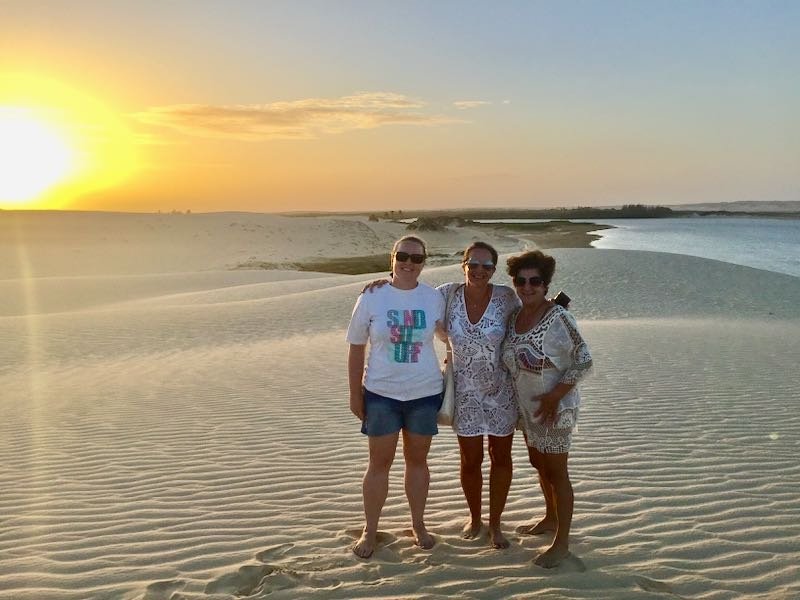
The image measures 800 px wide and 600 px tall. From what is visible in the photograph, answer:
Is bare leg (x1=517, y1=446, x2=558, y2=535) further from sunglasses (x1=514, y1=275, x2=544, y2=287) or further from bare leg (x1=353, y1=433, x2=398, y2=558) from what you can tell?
sunglasses (x1=514, y1=275, x2=544, y2=287)

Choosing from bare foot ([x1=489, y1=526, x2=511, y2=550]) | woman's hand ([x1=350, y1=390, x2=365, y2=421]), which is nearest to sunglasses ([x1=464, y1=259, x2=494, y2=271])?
woman's hand ([x1=350, y1=390, x2=365, y2=421])

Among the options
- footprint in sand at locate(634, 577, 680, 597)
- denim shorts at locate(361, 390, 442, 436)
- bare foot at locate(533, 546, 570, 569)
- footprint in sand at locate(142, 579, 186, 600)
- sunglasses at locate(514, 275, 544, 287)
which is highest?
sunglasses at locate(514, 275, 544, 287)

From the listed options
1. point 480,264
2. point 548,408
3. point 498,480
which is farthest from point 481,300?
point 498,480

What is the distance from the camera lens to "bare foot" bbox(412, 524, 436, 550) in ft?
14.5

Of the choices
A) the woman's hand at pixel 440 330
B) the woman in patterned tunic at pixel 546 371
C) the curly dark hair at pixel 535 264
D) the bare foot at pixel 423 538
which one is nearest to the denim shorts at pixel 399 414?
the woman's hand at pixel 440 330

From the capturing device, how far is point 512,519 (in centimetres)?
500

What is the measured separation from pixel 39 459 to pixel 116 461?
0.80 meters

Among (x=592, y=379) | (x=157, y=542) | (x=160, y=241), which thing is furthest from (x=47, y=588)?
(x=160, y=241)

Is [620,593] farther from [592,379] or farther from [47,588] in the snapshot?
[592,379]

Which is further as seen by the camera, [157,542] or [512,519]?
[512,519]

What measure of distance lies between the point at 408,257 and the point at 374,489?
4.80 ft

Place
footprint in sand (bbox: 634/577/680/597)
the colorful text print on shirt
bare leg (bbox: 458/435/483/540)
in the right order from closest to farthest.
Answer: footprint in sand (bbox: 634/577/680/597) → the colorful text print on shirt → bare leg (bbox: 458/435/483/540)

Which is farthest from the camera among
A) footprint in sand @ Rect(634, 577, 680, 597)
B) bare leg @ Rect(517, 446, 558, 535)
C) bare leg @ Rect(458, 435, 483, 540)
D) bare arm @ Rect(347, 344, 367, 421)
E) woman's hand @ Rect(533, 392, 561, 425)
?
bare leg @ Rect(517, 446, 558, 535)

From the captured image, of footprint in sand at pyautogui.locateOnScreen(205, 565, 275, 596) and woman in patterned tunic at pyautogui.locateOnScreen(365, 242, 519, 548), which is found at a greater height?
woman in patterned tunic at pyautogui.locateOnScreen(365, 242, 519, 548)
